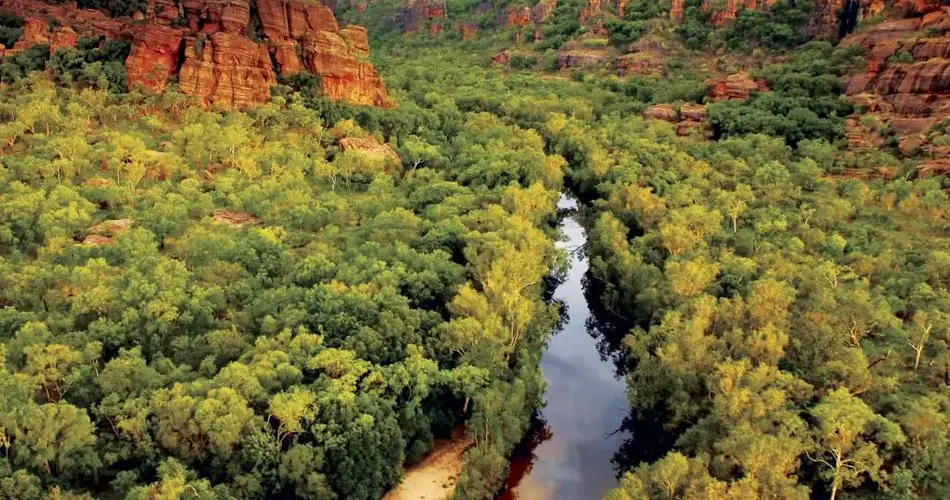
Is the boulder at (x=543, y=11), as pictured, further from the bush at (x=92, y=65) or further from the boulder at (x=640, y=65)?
the bush at (x=92, y=65)

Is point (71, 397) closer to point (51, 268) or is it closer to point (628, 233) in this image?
point (51, 268)

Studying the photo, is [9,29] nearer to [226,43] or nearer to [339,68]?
[226,43]

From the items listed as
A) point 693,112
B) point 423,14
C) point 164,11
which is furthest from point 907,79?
point 423,14

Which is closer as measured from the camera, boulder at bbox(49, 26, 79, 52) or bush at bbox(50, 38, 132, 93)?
bush at bbox(50, 38, 132, 93)

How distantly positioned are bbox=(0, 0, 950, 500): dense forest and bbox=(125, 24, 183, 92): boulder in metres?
1.50

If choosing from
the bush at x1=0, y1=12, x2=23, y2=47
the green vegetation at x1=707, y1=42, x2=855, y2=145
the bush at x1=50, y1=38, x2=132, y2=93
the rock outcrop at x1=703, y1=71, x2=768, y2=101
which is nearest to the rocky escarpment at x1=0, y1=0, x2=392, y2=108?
the bush at x1=0, y1=12, x2=23, y2=47

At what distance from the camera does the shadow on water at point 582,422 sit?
36.1 m

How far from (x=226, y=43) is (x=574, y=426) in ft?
152

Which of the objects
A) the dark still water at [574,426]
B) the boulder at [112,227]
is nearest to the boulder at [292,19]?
the boulder at [112,227]

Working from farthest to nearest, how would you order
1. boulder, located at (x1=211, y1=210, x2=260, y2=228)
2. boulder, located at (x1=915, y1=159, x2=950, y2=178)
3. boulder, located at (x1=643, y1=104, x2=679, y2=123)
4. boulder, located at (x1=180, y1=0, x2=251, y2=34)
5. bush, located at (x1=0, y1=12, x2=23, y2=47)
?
boulder, located at (x1=643, y1=104, x2=679, y2=123) < boulder, located at (x1=180, y1=0, x2=251, y2=34) < bush, located at (x1=0, y1=12, x2=23, y2=47) < boulder, located at (x1=915, y1=159, x2=950, y2=178) < boulder, located at (x1=211, y1=210, x2=260, y2=228)

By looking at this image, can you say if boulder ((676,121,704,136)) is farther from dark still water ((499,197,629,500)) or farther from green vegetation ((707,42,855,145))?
dark still water ((499,197,629,500))

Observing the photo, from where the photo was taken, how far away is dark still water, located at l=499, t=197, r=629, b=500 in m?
35.8

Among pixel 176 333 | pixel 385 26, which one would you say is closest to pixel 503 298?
pixel 176 333

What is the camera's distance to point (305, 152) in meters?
62.5
